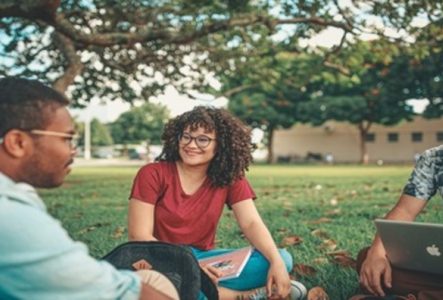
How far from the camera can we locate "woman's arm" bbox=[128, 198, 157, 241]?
149 inches

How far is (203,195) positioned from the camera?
404 cm


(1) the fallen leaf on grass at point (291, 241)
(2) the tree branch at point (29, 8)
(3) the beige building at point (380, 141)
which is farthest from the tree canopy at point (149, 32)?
(3) the beige building at point (380, 141)

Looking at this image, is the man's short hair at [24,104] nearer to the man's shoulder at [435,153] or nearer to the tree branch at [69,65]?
the man's shoulder at [435,153]

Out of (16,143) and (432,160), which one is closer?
(16,143)

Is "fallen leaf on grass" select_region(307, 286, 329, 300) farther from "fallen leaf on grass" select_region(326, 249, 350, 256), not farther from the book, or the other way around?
"fallen leaf on grass" select_region(326, 249, 350, 256)

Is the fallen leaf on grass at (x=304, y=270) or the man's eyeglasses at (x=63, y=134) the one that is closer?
the man's eyeglasses at (x=63, y=134)

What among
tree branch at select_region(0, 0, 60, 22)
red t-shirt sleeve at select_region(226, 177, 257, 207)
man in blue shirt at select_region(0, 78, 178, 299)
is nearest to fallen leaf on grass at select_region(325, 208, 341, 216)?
tree branch at select_region(0, 0, 60, 22)

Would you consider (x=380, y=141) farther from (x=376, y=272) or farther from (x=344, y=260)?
(x=376, y=272)

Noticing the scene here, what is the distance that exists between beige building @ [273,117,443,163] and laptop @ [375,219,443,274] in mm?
52819

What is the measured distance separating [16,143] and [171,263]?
3.69 feet

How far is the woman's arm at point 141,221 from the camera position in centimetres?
377

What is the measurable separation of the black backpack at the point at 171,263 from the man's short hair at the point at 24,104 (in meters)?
0.94

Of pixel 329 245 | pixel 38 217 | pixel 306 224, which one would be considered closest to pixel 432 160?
pixel 329 245

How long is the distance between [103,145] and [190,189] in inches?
3524
